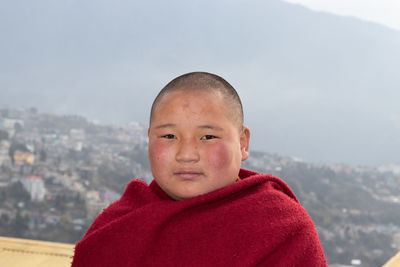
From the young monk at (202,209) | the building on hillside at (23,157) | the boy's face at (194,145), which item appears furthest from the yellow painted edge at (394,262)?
the building on hillside at (23,157)

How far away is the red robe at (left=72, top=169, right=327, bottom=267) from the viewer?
0.68m

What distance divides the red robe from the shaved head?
13 centimetres

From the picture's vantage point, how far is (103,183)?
119 inches

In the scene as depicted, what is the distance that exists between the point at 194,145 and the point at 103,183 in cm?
239

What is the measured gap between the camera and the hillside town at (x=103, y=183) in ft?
9.34

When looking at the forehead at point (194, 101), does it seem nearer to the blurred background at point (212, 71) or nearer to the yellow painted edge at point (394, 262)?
the yellow painted edge at point (394, 262)

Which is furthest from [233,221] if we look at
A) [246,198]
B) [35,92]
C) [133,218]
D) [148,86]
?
[35,92]

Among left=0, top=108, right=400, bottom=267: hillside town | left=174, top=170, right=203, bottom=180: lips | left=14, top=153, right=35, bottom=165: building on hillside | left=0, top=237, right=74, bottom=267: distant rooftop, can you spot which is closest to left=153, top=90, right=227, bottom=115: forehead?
left=174, top=170, right=203, bottom=180: lips

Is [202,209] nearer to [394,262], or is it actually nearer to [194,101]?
[194,101]

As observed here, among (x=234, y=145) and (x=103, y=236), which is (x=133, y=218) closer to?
(x=103, y=236)

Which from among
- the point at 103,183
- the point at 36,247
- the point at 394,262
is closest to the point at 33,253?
the point at 36,247

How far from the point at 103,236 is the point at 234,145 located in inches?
10.8

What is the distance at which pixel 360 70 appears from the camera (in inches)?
152

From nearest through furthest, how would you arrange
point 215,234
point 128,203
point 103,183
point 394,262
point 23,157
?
point 215,234 < point 128,203 < point 394,262 < point 103,183 < point 23,157
